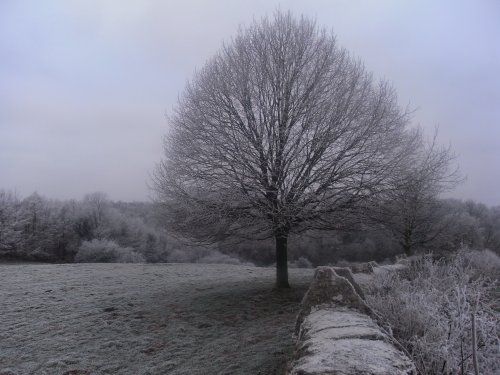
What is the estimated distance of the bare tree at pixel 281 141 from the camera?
10.3 meters

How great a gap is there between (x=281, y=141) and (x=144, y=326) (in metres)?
5.66

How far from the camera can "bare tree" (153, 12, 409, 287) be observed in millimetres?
10344

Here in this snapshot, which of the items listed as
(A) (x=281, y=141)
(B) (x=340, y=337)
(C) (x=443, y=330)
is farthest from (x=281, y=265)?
(B) (x=340, y=337)

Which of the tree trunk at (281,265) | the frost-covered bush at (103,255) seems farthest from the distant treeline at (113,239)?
the tree trunk at (281,265)

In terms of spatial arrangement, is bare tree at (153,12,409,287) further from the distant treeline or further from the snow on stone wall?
the distant treeline

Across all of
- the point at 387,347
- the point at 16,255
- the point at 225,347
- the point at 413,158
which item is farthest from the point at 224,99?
the point at 16,255

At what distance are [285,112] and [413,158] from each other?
428cm

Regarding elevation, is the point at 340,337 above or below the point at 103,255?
below

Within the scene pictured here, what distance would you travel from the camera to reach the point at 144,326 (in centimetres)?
840

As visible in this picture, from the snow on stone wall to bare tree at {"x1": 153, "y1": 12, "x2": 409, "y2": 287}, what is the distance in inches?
176

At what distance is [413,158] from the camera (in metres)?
11.9

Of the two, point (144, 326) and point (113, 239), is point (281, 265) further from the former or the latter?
point (113, 239)

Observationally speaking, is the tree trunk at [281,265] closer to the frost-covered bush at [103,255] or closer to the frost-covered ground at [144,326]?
the frost-covered ground at [144,326]

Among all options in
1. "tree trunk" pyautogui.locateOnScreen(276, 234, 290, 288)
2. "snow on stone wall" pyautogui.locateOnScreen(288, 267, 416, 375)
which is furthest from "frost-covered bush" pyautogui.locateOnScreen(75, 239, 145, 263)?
"snow on stone wall" pyautogui.locateOnScreen(288, 267, 416, 375)
